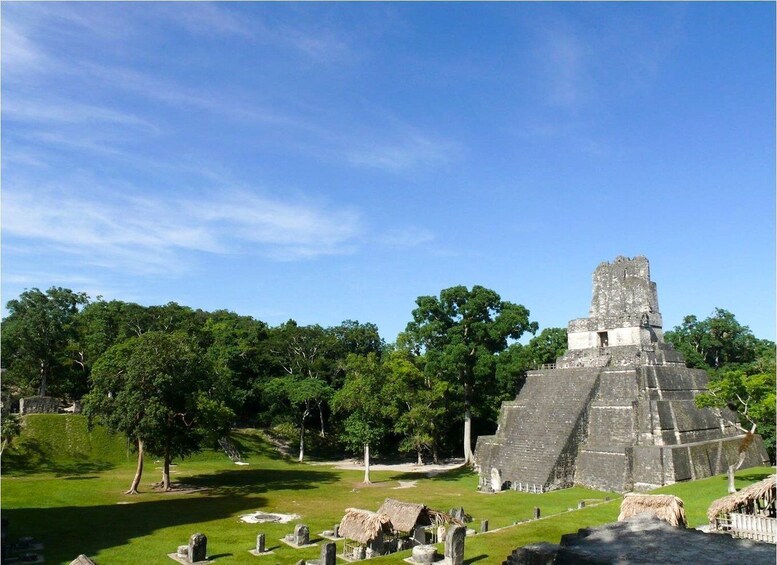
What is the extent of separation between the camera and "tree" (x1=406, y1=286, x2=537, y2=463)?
140ft

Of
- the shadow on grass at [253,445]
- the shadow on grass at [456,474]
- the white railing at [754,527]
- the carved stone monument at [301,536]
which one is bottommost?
the shadow on grass at [456,474]

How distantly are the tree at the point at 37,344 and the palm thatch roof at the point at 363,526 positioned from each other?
129 feet

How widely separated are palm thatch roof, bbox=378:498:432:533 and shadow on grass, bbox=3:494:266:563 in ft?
24.5

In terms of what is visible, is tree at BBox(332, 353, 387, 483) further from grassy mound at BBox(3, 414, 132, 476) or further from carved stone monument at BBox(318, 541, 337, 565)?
carved stone monument at BBox(318, 541, 337, 565)

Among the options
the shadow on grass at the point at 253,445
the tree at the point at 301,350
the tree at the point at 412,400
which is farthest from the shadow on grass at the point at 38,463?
the tree at the point at 412,400

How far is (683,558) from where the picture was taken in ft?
35.9

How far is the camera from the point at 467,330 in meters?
43.9

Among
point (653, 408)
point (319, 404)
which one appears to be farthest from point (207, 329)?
point (653, 408)

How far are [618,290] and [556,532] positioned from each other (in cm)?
2194

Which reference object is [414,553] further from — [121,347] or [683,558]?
[121,347]

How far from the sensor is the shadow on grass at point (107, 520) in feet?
63.0

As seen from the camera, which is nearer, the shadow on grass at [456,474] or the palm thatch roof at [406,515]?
the palm thatch roof at [406,515]

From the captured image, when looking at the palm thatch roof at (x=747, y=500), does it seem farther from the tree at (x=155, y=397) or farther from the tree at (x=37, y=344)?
the tree at (x=37, y=344)

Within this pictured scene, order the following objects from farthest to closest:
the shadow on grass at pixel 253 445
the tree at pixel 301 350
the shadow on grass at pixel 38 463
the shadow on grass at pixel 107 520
Answer: the tree at pixel 301 350 → the shadow on grass at pixel 253 445 → the shadow on grass at pixel 38 463 → the shadow on grass at pixel 107 520
